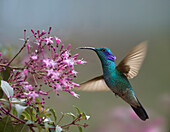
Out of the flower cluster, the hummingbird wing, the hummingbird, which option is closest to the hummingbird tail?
the hummingbird

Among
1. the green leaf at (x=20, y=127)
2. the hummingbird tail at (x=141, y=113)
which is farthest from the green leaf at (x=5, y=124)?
the hummingbird tail at (x=141, y=113)

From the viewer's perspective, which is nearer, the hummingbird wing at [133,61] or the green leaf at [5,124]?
the green leaf at [5,124]

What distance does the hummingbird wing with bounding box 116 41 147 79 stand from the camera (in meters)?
0.71

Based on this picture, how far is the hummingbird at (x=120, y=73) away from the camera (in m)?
0.76

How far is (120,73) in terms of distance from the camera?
32.4 inches

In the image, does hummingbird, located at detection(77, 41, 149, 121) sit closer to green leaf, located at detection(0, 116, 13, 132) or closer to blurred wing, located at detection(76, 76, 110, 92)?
blurred wing, located at detection(76, 76, 110, 92)

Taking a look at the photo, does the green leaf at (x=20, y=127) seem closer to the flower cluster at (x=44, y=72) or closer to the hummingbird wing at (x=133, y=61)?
the flower cluster at (x=44, y=72)

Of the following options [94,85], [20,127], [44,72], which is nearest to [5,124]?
[20,127]

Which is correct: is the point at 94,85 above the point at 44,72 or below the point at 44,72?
below

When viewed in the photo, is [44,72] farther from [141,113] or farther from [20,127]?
[141,113]

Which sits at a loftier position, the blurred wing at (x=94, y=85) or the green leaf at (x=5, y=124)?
the green leaf at (x=5, y=124)

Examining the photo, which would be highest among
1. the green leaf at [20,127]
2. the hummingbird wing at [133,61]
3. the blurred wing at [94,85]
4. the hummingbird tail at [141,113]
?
the hummingbird wing at [133,61]

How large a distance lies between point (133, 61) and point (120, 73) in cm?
7

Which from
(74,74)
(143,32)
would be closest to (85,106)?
(143,32)
